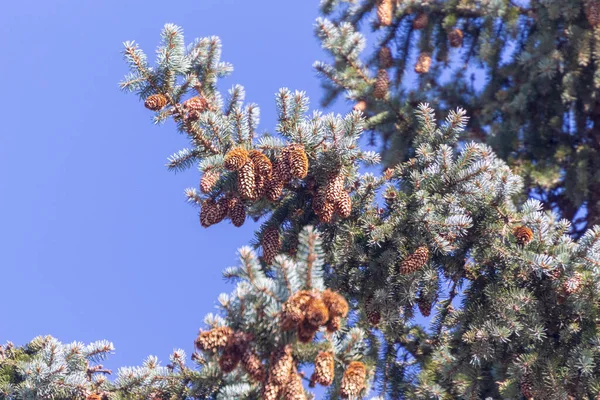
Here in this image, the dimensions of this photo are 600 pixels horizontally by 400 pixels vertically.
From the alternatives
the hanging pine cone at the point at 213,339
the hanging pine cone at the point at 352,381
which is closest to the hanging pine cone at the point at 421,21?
the hanging pine cone at the point at 352,381

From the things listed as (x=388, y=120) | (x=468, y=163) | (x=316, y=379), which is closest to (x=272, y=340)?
(x=316, y=379)

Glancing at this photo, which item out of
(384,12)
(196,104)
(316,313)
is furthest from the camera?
(384,12)

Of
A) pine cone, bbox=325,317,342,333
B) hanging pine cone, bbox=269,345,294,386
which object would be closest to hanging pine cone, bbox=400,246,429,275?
pine cone, bbox=325,317,342,333

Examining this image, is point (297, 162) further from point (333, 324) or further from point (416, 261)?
point (333, 324)

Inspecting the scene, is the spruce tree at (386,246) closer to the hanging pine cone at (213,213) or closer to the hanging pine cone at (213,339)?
the hanging pine cone at (213,213)

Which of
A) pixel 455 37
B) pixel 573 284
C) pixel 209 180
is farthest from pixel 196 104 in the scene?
pixel 455 37

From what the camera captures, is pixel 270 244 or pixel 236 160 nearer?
pixel 236 160
